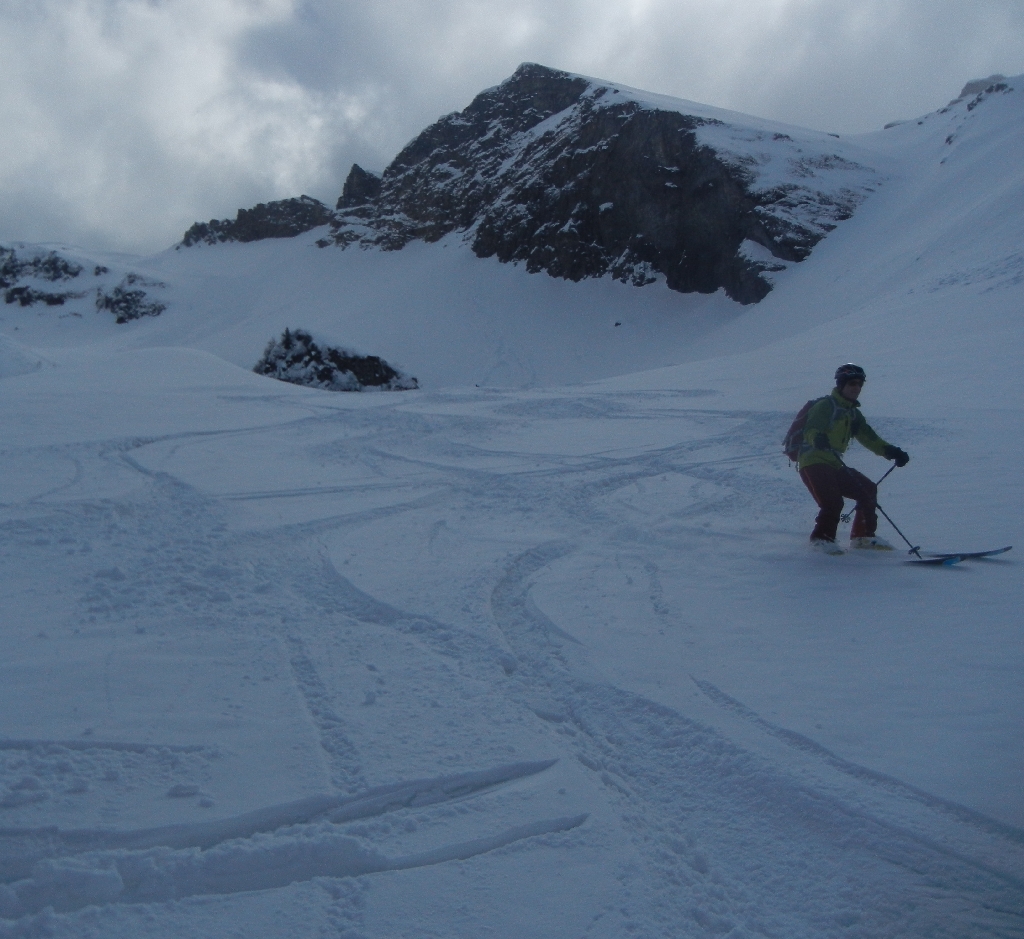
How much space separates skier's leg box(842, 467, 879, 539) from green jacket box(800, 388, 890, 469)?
127 millimetres

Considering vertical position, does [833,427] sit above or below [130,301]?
below

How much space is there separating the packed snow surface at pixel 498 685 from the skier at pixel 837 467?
0.77 feet

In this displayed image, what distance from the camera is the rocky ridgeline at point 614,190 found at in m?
37.4

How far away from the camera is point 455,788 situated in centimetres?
300

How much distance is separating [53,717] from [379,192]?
66.7 metres

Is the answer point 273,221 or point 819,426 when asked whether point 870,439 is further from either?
point 273,221

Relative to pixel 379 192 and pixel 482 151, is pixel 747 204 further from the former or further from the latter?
pixel 379 192

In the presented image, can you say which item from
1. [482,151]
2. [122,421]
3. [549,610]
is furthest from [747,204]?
[549,610]

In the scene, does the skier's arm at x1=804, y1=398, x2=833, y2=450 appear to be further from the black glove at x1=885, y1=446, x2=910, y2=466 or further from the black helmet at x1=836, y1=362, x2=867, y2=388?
the black glove at x1=885, y1=446, x2=910, y2=466

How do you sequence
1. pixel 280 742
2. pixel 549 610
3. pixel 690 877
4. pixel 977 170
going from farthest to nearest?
1. pixel 977 170
2. pixel 549 610
3. pixel 280 742
4. pixel 690 877

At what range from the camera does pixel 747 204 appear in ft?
125

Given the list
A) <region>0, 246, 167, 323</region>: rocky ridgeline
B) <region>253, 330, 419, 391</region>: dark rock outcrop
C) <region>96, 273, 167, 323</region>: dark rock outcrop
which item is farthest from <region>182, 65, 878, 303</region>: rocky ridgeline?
<region>253, 330, 419, 391</region>: dark rock outcrop

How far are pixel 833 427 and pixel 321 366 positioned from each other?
47.6 feet

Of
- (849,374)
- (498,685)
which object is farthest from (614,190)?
(498,685)
